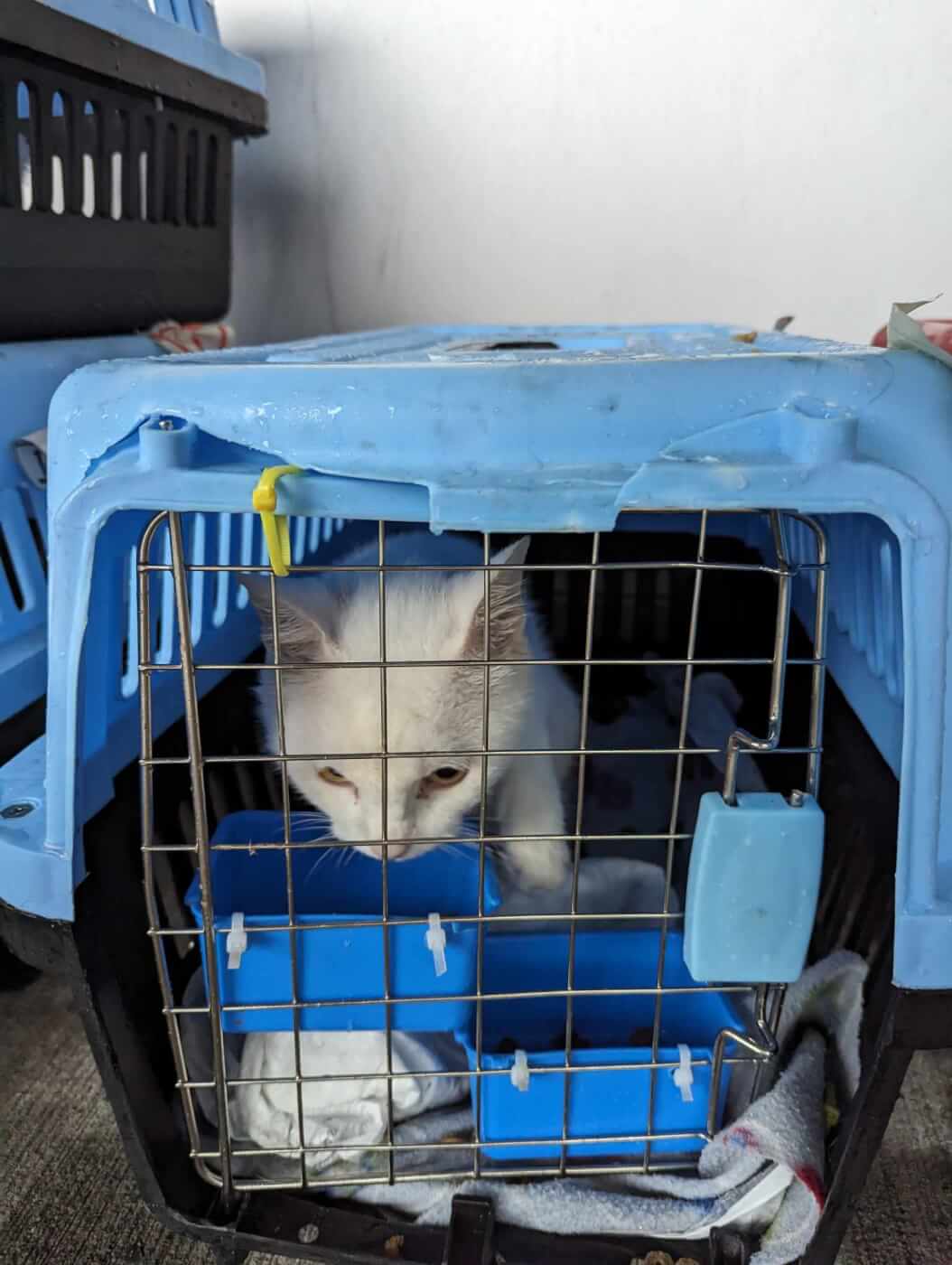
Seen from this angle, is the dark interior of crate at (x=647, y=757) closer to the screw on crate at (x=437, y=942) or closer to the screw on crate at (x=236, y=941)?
the screw on crate at (x=236, y=941)

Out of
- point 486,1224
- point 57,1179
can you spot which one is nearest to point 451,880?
point 486,1224

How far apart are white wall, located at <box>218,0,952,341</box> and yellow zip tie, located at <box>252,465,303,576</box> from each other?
4.08 ft

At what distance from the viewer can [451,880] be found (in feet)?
3.23

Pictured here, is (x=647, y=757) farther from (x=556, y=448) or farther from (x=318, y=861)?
(x=556, y=448)

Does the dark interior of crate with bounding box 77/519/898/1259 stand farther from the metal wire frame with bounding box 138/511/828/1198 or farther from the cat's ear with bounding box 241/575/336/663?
the cat's ear with bounding box 241/575/336/663

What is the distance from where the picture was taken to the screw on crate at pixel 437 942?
783mm

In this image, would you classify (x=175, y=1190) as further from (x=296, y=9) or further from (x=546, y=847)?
(x=296, y=9)

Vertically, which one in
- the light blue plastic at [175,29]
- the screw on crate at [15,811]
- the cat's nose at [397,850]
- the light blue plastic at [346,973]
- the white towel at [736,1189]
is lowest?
the white towel at [736,1189]

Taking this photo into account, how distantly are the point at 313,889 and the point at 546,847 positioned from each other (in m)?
0.27

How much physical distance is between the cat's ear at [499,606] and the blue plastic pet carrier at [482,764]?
0.05 ft

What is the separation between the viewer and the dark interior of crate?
0.78 meters

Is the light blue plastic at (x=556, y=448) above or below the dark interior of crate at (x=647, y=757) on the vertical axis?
above

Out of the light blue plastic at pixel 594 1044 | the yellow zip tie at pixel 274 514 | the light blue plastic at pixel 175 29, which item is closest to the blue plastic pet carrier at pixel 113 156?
the light blue plastic at pixel 175 29

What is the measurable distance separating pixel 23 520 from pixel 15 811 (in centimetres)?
47
